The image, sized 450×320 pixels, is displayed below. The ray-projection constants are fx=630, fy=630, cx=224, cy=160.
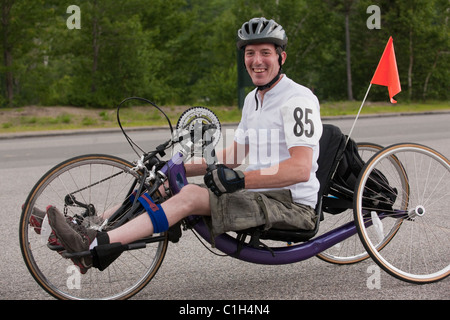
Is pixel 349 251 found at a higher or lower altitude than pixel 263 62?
lower

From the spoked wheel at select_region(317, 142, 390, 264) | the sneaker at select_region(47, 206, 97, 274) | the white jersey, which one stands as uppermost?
the white jersey

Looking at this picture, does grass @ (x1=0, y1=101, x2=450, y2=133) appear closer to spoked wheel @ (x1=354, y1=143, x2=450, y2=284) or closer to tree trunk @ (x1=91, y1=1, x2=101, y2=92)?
tree trunk @ (x1=91, y1=1, x2=101, y2=92)

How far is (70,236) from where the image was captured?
304 cm

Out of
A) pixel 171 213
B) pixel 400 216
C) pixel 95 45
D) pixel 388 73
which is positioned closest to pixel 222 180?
pixel 171 213

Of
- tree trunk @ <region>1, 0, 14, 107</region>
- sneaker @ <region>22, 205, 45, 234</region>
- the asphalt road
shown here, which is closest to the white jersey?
the asphalt road

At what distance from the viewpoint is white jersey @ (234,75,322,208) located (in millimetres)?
3244

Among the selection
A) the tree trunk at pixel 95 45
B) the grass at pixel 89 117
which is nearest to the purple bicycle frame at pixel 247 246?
the grass at pixel 89 117

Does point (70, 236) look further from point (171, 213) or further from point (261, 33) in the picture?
point (261, 33)

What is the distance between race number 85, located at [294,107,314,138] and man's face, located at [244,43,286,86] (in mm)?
301

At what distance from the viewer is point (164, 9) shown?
1320 inches

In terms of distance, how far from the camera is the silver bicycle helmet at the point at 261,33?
337cm

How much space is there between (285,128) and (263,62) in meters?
0.41

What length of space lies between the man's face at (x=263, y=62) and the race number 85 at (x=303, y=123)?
11.9 inches
